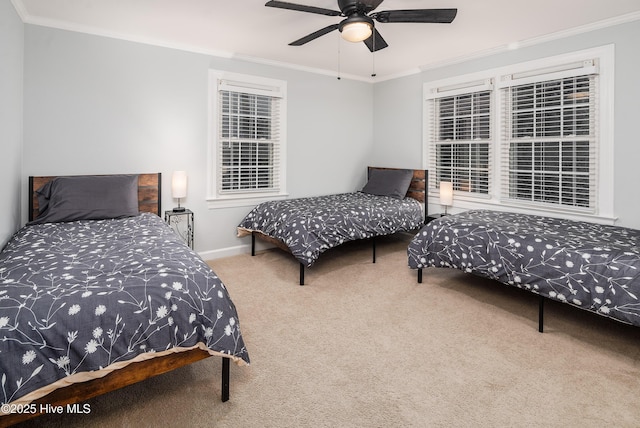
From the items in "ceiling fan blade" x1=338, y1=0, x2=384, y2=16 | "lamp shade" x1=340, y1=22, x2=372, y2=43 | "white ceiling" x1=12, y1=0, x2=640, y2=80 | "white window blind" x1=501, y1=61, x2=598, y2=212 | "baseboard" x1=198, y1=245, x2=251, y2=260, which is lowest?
"baseboard" x1=198, y1=245, x2=251, y2=260

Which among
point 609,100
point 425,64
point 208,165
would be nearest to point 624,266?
point 609,100

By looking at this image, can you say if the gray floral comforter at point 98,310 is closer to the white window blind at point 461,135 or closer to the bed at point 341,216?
the bed at point 341,216

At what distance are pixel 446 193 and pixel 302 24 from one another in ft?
8.79

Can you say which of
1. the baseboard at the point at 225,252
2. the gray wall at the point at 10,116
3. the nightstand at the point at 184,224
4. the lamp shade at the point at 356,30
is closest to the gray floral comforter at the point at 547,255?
the lamp shade at the point at 356,30

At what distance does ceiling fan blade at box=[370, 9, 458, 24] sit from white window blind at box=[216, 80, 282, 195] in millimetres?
2317

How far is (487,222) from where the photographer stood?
10.6 ft

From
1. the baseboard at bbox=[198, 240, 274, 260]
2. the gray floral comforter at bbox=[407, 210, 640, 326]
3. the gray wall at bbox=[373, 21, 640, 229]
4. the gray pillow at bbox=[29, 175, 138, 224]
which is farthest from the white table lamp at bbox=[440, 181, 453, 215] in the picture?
the gray pillow at bbox=[29, 175, 138, 224]

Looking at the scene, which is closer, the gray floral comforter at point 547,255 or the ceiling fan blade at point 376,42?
the gray floral comforter at point 547,255

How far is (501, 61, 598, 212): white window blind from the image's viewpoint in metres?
3.54

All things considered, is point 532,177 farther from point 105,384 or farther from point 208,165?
point 105,384

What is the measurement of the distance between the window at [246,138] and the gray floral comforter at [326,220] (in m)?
0.43

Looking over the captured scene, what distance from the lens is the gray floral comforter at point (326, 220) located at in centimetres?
355

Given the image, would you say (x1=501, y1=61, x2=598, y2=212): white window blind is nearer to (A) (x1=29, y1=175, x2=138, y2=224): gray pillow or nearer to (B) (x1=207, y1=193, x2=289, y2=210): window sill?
(B) (x1=207, y1=193, x2=289, y2=210): window sill

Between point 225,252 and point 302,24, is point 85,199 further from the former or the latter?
point 302,24
